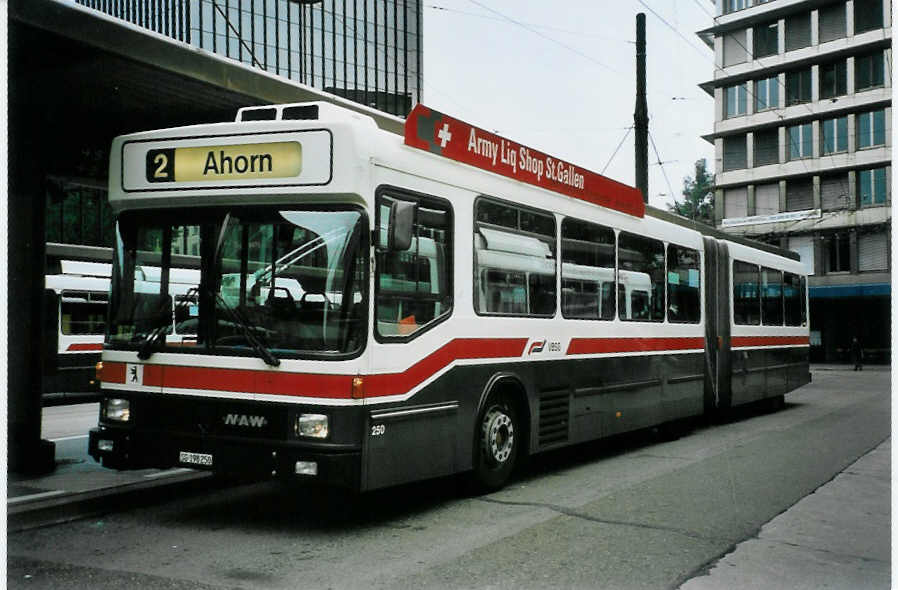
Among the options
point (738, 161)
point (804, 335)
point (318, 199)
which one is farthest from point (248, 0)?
point (318, 199)

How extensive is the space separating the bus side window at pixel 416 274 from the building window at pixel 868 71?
221 inches

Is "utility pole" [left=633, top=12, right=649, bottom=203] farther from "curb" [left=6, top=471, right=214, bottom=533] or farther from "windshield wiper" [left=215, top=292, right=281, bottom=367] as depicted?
"windshield wiper" [left=215, top=292, right=281, bottom=367]

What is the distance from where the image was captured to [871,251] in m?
17.0

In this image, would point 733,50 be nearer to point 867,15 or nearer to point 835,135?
point 835,135

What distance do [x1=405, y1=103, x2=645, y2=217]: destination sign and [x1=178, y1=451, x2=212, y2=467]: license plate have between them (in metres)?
2.88

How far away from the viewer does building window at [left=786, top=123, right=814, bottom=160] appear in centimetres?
1892

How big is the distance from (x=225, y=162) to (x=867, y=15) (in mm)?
7336

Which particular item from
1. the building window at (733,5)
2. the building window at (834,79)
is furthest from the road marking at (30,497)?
the building window at (733,5)

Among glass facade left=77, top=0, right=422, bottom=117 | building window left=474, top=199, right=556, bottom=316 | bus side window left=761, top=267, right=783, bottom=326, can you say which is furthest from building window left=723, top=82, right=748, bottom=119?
glass facade left=77, top=0, right=422, bottom=117

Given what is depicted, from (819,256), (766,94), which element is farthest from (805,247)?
(766,94)

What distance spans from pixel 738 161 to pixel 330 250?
22.6m

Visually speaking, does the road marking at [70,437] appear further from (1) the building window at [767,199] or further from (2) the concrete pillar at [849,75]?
(1) the building window at [767,199]

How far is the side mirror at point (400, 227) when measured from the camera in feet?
22.6

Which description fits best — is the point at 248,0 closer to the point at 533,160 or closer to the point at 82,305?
the point at 82,305
